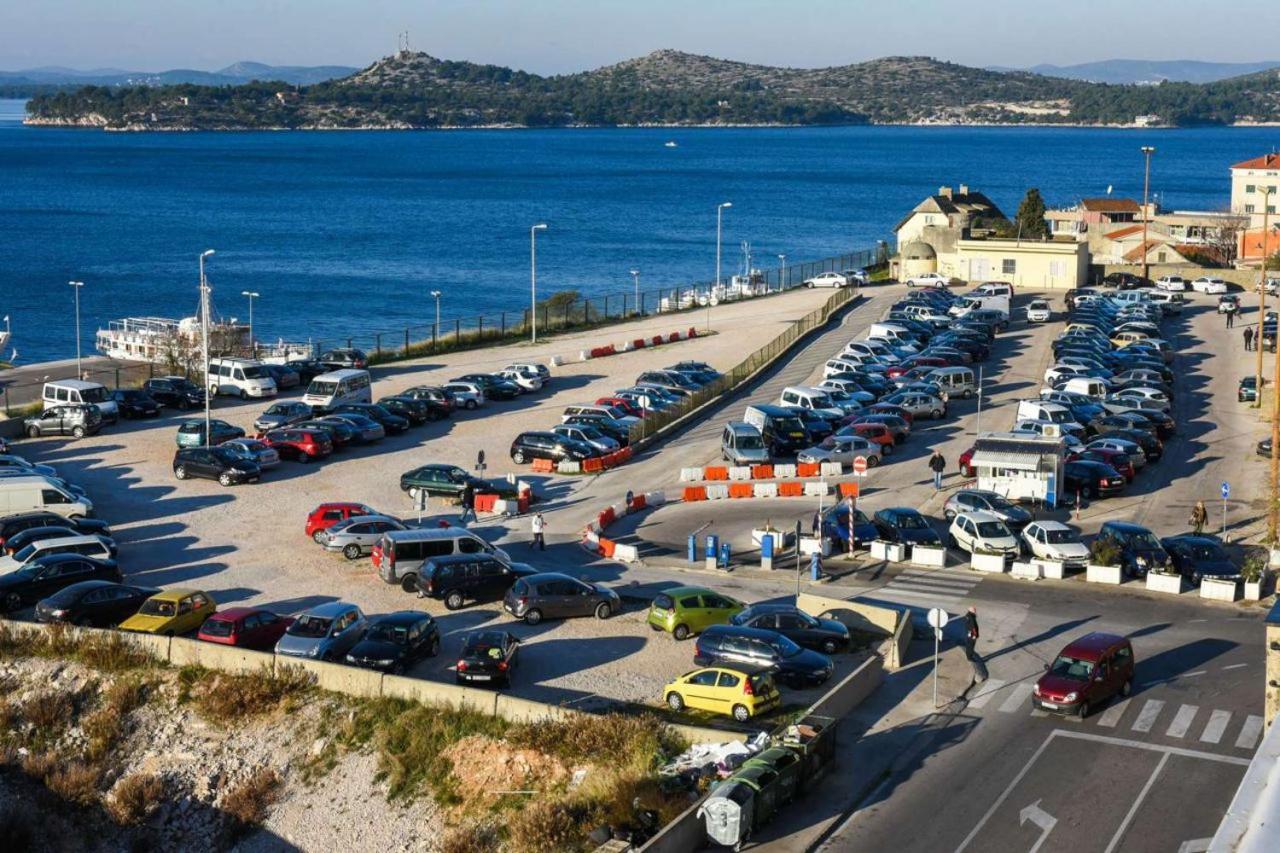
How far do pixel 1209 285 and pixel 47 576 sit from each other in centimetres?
5911

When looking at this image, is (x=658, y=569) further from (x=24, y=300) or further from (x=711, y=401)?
(x=24, y=300)

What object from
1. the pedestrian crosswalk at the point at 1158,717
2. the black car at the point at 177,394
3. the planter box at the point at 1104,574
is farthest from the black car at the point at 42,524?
the planter box at the point at 1104,574

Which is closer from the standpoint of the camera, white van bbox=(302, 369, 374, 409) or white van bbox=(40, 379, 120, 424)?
white van bbox=(40, 379, 120, 424)

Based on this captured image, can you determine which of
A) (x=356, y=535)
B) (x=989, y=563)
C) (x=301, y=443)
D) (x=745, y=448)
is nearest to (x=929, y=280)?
(x=745, y=448)

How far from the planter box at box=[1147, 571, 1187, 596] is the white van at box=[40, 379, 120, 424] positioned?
107 feet

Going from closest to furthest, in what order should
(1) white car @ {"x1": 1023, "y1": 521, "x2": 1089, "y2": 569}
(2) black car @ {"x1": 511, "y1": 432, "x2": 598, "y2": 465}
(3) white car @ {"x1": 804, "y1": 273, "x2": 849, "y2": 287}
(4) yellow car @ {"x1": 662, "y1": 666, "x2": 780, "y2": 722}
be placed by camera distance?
1. (4) yellow car @ {"x1": 662, "y1": 666, "x2": 780, "y2": 722}
2. (1) white car @ {"x1": 1023, "y1": 521, "x2": 1089, "y2": 569}
3. (2) black car @ {"x1": 511, "y1": 432, "x2": 598, "y2": 465}
4. (3) white car @ {"x1": 804, "y1": 273, "x2": 849, "y2": 287}

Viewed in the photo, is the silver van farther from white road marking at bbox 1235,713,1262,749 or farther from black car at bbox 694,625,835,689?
white road marking at bbox 1235,713,1262,749

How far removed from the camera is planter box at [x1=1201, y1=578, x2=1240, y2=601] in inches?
1196

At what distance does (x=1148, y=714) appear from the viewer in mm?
24281

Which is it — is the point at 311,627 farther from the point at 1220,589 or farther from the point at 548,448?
the point at 1220,589

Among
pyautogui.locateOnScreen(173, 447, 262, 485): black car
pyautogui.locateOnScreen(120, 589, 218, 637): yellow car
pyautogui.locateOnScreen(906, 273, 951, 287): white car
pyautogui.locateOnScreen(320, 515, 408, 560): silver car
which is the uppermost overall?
pyautogui.locateOnScreen(906, 273, 951, 287): white car

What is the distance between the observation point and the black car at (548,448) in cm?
4353

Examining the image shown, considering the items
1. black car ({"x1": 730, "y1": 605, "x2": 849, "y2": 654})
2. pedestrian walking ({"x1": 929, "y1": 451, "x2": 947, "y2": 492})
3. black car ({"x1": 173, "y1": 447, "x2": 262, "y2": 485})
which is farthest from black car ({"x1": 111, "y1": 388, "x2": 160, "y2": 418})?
black car ({"x1": 730, "y1": 605, "x2": 849, "y2": 654})

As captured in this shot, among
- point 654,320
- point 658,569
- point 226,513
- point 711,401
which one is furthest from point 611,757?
point 654,320
